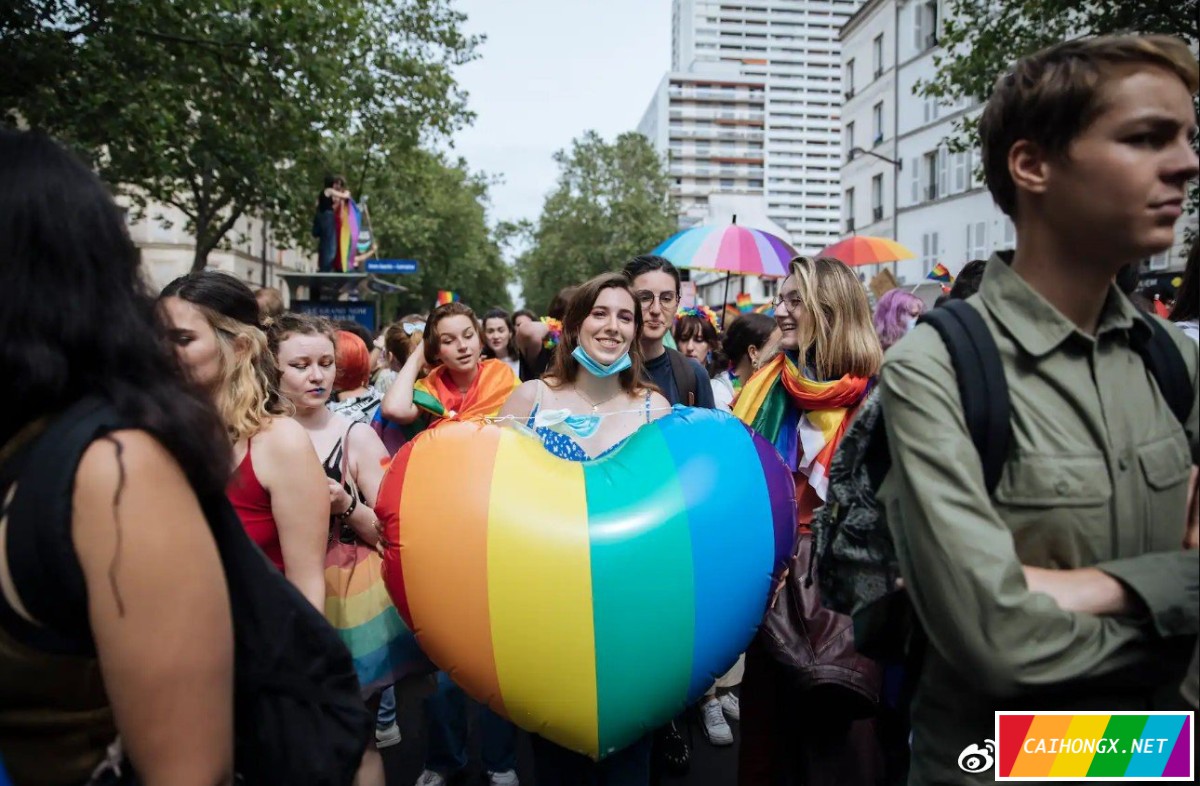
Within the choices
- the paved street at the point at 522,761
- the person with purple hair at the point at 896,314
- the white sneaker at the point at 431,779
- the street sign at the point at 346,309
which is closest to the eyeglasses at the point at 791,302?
the person with purple hair at the point at 896,314

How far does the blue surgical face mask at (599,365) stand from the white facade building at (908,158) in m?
27.8

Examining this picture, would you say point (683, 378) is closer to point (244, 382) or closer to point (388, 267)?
point (244, 382)

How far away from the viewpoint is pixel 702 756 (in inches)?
179

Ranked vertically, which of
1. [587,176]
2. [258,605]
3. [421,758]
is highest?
[587,176]

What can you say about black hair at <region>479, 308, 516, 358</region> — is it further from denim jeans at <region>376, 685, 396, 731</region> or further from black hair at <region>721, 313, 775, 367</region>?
denim jeans at <region>376, 685, 396, 731</region>

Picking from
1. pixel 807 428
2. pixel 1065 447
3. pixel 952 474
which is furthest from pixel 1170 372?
pixel 807 428

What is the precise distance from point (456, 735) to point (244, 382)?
2135mm

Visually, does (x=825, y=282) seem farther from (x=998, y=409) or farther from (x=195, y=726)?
(x=195, y=726)

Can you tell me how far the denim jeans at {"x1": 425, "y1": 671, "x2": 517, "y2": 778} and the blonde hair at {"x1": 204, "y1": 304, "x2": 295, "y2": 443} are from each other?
1651 millimetres

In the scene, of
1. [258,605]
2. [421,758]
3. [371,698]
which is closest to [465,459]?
[371,698]

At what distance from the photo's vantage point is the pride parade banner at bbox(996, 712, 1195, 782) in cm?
152

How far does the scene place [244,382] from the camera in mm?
2750

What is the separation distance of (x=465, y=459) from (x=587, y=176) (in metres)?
51.8

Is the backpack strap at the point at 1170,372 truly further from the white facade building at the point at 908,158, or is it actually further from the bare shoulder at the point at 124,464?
the white facade building at the point at 908,158
